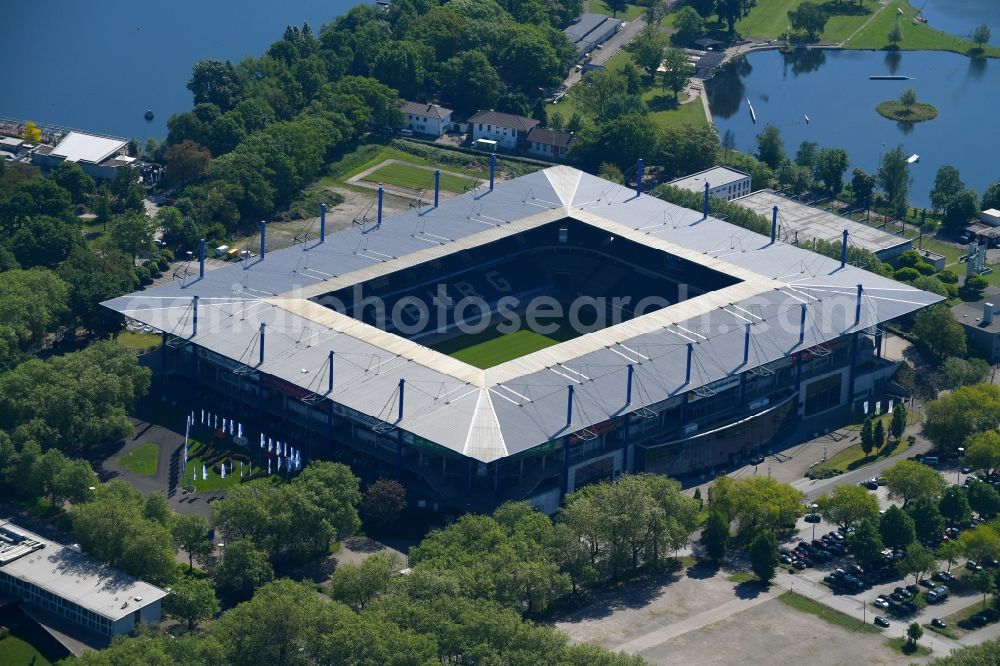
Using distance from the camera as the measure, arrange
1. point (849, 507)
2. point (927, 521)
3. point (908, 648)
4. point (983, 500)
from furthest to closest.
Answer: point (983, 500), point (849, 507), point (927, 521), point (908, 648)

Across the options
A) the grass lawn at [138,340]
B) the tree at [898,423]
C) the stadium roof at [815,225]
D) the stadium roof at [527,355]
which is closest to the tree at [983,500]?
the tree at [898,423]

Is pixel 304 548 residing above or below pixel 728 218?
below

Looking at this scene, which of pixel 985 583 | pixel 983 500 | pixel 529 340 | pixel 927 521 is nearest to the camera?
pixel 985 583

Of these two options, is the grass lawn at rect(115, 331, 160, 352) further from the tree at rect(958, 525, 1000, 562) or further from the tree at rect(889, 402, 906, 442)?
the tree at rect(958, 525, 1000, 562)

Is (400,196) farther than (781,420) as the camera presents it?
Yes

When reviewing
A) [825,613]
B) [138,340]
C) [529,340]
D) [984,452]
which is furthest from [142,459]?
[984,452]

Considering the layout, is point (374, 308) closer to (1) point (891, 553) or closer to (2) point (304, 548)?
(2) point (304, 548)

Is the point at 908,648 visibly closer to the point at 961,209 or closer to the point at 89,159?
the point at 961,209

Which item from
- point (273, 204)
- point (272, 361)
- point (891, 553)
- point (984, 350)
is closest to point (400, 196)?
point (273, 204)
